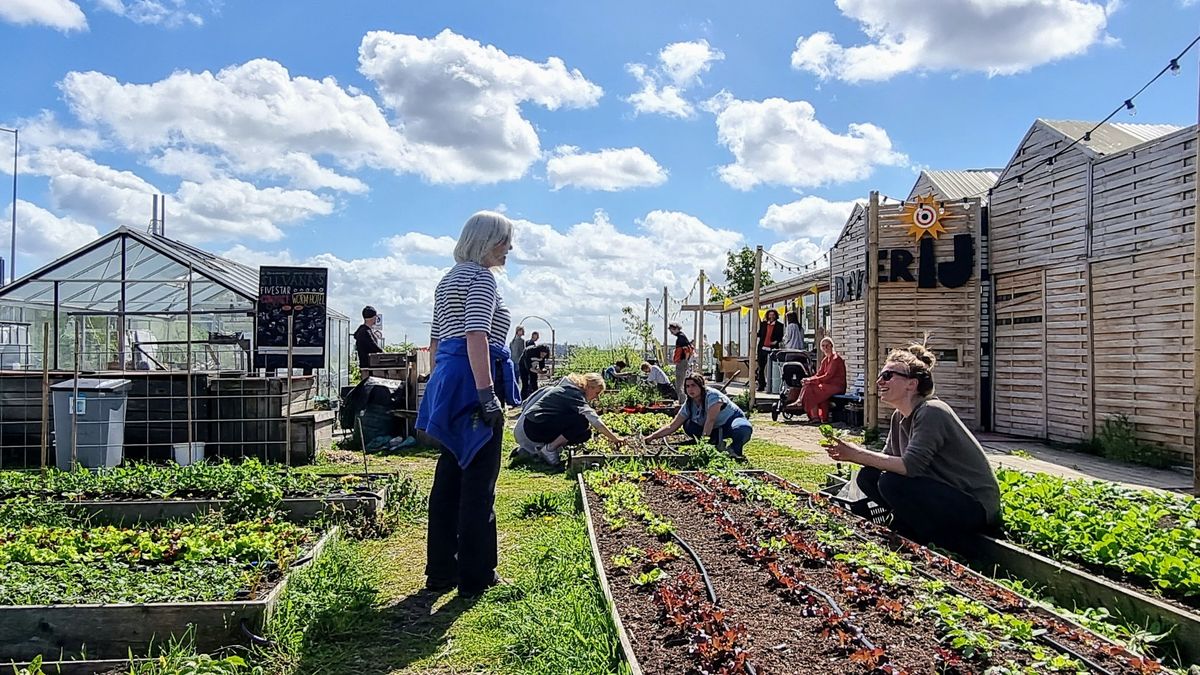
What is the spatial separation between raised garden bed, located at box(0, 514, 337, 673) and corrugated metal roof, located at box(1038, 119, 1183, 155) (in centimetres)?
1051

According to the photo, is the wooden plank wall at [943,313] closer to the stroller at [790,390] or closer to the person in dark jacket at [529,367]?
the stroller at [790,390]

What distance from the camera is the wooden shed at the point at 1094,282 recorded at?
912 cm

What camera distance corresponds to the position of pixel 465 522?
4.33 meters

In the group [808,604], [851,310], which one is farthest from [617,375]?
[808,604]

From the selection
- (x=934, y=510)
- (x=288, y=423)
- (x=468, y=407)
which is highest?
(x=468, y=407)

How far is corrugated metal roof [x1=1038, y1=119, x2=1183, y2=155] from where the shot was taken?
10.8 metres

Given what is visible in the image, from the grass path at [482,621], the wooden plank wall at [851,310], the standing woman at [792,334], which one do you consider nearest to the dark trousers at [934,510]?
the grass path at [482,621]

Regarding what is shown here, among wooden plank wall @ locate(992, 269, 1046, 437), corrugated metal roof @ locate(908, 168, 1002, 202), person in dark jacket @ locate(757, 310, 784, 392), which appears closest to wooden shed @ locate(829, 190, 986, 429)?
wooden plank wall @ locate(992, 269, 1046, 437)

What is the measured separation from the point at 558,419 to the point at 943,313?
283 inches

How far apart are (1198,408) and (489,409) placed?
6.26 m

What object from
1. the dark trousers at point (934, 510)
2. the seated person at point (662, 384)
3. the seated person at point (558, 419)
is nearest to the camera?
the dark trousers at point (934, 510)

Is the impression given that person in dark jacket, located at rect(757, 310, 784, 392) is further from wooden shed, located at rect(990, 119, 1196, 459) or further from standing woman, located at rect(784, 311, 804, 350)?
wooden shed, located at rect(990, 119, 1196, 459)

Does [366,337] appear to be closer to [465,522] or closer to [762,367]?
[465,522]

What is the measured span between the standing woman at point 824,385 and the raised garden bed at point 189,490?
854 cm
